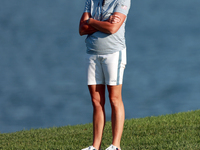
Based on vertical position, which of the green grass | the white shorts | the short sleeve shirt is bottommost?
the green grass

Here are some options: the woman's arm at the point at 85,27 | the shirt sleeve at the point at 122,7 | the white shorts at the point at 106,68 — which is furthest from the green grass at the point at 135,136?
the shirt sleeve at the point at 122,7

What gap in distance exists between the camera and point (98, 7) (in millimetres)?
4613

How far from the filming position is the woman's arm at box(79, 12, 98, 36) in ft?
15.1

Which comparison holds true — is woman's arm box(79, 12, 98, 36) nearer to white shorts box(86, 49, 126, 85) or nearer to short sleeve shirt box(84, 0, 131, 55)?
short sleeve shirt box(84, 0, 131, 55)

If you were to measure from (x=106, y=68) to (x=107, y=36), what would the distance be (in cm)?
46

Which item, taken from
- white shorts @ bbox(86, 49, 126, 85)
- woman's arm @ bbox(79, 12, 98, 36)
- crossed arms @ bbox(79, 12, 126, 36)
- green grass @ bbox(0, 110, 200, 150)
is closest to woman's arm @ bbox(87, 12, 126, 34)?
crossed arms @ bbox(79, 12, 126, 36)

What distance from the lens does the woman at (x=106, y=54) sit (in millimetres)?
4465

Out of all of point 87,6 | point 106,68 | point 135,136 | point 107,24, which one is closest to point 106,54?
point 106,68

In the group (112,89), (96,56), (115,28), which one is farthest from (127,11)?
(112,89)

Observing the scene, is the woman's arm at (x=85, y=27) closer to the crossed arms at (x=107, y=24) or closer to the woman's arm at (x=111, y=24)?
the crossed arms at (x=107, y=24)

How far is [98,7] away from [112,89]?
123cm

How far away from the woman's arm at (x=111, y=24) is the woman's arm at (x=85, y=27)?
0.11m

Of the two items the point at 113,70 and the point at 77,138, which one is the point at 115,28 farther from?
the point at 77,138

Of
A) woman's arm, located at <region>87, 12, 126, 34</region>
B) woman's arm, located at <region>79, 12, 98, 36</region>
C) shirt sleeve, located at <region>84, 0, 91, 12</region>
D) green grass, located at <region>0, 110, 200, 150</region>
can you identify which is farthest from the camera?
green grass, located at <region>0, 110, 200, 150</region>
